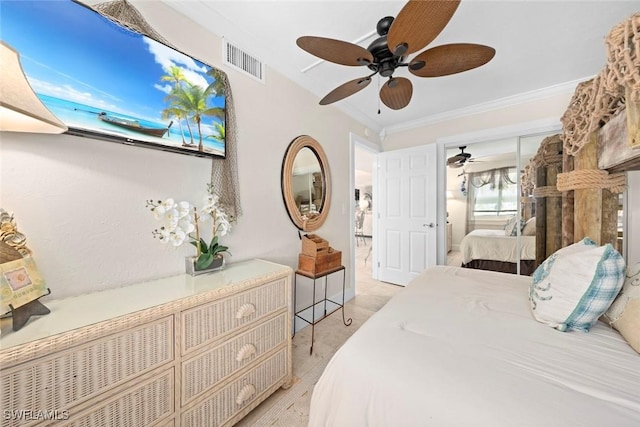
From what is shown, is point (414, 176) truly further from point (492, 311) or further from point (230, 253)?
point (230, 253)

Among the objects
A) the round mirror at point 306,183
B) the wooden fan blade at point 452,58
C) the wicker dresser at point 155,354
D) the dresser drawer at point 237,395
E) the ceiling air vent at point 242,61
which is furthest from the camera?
the round mirror at point 306,183

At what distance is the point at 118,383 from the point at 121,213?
0.81 metres

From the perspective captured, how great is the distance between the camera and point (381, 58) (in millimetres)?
1428

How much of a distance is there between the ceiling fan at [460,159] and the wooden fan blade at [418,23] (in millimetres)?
2616

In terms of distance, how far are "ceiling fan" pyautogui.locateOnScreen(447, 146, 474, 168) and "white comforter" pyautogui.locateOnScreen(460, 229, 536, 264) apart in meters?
1.07

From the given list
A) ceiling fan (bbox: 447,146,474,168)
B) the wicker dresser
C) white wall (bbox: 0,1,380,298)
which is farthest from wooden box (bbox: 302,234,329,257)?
ceiling fan (bbox: 447,146,474,168)

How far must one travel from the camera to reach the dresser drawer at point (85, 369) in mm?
696

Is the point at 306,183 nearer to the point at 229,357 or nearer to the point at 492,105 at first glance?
the point at 229,357

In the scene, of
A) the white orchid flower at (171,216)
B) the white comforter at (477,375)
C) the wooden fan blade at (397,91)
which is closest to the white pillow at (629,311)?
the white comforter at (477,375)

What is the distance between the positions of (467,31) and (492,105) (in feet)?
5.31

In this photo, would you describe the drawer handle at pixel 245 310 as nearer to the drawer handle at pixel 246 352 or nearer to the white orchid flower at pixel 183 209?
the drawer handle at pixel 246 352

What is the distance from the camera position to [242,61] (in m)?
1.83

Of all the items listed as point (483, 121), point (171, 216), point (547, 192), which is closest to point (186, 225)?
point (171, 216)

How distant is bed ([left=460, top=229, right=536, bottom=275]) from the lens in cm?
301
